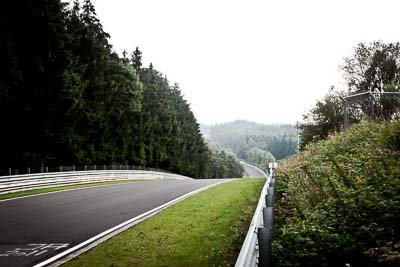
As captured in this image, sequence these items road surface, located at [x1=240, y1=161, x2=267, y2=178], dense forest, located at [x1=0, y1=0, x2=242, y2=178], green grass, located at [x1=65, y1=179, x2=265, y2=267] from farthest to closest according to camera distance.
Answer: road surface, located at [x1=240, y1=161, x2=267, y2=178]
dense forest, located at [x1=0, y1=0, x2=242, y2=178]
green grass, located at [x1=65, y1=179, x2=265, y2=267]

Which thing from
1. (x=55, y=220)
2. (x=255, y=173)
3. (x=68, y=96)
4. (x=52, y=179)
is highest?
(x=68, y=96)

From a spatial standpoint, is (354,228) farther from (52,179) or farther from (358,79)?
(358,79)

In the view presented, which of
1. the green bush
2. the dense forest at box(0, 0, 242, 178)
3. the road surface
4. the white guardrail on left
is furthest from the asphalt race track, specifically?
the road surface

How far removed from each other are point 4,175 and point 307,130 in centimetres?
3427

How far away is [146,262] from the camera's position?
7176 mm

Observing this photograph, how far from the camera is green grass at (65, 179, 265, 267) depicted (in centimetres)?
726

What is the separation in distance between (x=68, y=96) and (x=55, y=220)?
65.5ft

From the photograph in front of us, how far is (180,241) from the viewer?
8641 mm

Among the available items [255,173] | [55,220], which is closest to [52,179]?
[55,220]

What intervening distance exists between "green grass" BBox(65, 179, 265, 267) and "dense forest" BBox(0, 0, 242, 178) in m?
13.6

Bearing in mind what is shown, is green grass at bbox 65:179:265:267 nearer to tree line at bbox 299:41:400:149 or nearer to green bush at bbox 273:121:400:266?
green bush at bbox 273:121:400:266

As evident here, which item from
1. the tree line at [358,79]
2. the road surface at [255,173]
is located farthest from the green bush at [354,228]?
the road surface at [255,173]

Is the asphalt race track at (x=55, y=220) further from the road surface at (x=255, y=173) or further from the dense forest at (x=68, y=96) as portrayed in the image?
the road surface at (x=255, y=173)

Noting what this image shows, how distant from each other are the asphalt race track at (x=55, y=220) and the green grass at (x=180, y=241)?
0.87 meters
